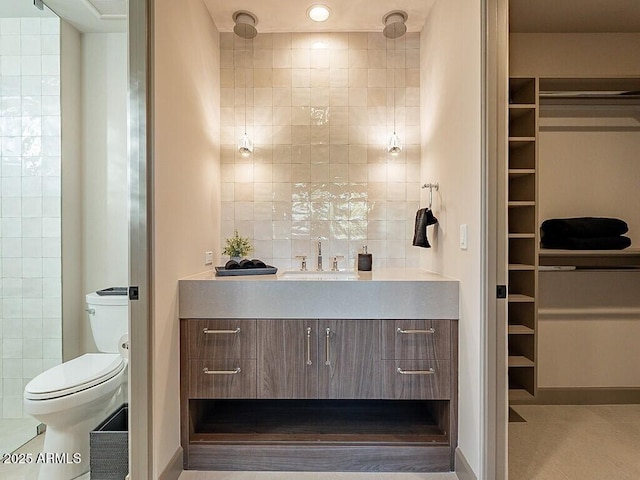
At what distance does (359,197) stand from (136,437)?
1950mm

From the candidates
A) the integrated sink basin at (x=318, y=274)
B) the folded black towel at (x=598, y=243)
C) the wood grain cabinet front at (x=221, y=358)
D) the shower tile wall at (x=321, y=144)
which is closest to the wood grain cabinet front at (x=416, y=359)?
the integrated sink basin at (x=318, y=274)

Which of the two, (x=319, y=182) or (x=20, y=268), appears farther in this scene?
(x=319, y=182)

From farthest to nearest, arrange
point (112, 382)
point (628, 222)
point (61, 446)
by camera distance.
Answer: point (628, 222) < point (112, 382) < point (61, 446)

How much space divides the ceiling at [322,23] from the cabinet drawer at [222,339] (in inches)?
79.0

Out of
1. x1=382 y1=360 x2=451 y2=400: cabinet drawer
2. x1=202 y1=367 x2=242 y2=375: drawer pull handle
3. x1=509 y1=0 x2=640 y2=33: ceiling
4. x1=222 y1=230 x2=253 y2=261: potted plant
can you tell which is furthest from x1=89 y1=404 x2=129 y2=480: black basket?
x1=509 y1=0 x2=640 y2=33: ceiling

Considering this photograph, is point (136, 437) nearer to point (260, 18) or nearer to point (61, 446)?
point (61, 446)

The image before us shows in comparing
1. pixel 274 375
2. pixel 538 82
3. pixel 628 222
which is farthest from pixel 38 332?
pixel 628 222

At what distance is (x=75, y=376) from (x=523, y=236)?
108 inches

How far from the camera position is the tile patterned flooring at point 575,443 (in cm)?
193

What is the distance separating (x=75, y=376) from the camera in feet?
6.30

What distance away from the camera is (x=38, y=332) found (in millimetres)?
2295

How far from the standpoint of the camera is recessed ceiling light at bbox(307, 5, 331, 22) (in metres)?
2.41

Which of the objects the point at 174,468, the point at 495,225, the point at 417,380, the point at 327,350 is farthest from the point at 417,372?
the point at 174,468

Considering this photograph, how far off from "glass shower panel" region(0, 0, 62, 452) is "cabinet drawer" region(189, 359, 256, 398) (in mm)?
1024
